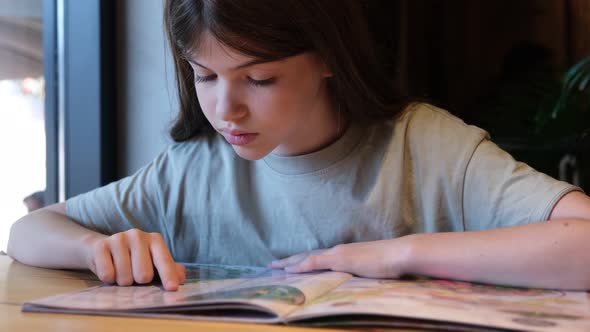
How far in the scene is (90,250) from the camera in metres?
0.92

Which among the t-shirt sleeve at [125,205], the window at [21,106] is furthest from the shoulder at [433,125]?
the window at [21,106]

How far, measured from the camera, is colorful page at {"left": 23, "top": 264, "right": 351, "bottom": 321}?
2.07 ft

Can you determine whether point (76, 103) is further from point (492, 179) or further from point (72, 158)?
point (492, 179)

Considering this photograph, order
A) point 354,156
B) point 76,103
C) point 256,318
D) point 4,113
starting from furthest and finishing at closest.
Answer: point 4,113
point 76,103
point 354,156
point 256,318

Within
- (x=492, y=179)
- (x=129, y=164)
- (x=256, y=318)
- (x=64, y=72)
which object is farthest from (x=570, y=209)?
(x=64, y=72)

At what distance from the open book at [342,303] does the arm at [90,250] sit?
0.06 ft

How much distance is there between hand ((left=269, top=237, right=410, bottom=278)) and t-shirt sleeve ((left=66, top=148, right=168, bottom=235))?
0.37 metres

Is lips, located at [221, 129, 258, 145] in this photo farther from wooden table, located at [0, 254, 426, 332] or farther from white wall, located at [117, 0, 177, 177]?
white wall, located at [117, 0, 177, 177]

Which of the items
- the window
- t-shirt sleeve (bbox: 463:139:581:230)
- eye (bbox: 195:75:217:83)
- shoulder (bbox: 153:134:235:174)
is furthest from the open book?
the window

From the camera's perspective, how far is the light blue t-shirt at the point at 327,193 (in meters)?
0.98

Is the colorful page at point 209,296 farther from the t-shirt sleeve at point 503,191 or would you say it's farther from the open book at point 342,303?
the t-shirt sleeve at point 503,191

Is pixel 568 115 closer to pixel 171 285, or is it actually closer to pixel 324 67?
pixel 324 67

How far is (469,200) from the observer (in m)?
0.99

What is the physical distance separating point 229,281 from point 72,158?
76cm
